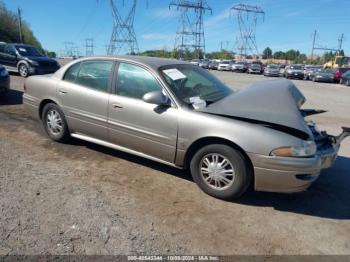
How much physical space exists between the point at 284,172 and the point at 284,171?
12mm

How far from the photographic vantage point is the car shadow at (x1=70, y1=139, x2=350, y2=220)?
3.83 metres

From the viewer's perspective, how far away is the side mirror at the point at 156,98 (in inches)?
159

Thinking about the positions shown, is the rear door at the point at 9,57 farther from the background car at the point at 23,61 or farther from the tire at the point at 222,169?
the tire at the point at 222,169

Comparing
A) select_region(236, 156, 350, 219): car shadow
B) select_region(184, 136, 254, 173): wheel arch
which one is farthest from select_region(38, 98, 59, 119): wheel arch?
select_region(236, 156, 350, 219): car shadow

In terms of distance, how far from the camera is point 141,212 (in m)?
3.52

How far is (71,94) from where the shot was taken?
198 inches

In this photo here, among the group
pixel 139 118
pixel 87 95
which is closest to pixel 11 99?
pixel 87 95

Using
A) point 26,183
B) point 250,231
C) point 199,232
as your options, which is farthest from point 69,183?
point 250,231

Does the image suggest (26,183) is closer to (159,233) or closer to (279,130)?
(159,233)

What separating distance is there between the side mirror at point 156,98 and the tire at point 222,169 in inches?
29.3

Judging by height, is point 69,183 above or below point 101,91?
below

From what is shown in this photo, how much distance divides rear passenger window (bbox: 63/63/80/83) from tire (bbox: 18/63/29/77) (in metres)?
11.1

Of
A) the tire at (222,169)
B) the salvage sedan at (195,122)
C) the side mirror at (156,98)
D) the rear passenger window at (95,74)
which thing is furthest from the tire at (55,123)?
the tire at (222,169)

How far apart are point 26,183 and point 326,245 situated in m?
3.36
